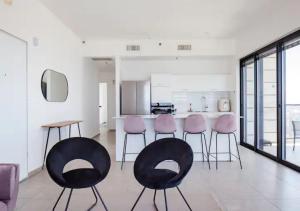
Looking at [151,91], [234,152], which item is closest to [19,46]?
[151,91]

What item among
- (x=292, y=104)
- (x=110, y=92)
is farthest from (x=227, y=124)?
(x=110, y=92)

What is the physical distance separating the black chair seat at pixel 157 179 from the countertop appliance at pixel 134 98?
420cm

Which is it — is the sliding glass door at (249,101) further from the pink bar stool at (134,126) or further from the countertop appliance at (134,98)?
the pink bar stool at (134,126)

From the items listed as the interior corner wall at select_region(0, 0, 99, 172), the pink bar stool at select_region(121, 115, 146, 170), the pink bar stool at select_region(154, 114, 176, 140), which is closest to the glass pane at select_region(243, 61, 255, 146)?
the pink bar stool at select_region(154, 114, 176, 140)

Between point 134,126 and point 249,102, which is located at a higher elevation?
point 249,102

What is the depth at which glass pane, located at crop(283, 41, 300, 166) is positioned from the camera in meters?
4.27

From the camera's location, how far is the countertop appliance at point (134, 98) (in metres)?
6.73

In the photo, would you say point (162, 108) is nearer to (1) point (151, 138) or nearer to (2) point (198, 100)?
(2) point (198, 100)

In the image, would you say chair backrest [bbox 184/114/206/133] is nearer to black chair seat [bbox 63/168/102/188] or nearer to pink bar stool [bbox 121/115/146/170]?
pink bar stool [bbox 121/115/146/170]

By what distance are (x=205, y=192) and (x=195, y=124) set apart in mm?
1457

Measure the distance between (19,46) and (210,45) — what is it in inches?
189

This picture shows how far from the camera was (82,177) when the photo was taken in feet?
7.80

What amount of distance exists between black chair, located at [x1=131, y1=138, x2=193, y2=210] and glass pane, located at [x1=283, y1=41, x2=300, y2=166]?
2.89m

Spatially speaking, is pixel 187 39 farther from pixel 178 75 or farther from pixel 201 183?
pixel 201 183
